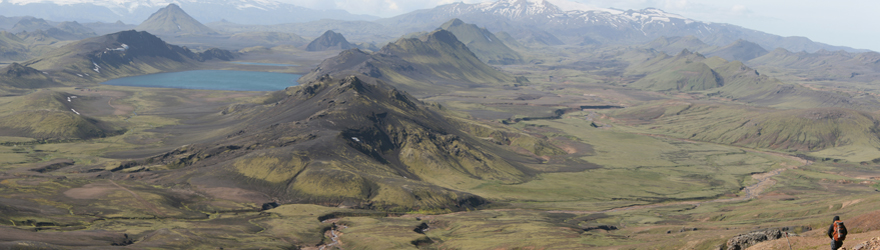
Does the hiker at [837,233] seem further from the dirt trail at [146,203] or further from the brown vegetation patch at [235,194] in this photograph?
the brown vegetation patch at [235,194]

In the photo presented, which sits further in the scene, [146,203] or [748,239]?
[146,203]

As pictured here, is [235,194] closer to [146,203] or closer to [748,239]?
[146,203]

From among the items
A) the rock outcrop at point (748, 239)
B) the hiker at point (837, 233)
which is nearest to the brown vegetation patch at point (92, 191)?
the rock outcrop at point (748, 239)

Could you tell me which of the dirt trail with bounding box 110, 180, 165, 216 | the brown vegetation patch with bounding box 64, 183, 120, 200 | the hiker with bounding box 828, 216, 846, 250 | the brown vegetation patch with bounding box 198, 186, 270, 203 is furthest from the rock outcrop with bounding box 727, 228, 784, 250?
the brown vegetation patch with bounding box 64, 183, 120, 200

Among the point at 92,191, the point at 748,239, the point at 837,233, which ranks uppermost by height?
the point at 837,233

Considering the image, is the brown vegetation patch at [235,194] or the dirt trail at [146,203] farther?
the brown vegetation patch at [235,194]

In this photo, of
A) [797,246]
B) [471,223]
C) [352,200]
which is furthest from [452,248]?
[797,246]

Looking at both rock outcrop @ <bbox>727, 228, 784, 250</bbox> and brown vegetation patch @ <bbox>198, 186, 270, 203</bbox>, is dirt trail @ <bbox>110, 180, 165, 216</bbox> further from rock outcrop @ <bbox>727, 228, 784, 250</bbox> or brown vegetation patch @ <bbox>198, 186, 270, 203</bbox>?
rock outcrop @ <bbox>727, 228, 784, 250</bbox>

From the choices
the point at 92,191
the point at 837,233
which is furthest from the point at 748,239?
the point at 92,191

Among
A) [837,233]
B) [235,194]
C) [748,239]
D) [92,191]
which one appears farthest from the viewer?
[235,194]

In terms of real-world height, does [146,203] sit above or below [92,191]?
below

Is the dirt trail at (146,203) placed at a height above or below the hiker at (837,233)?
below
